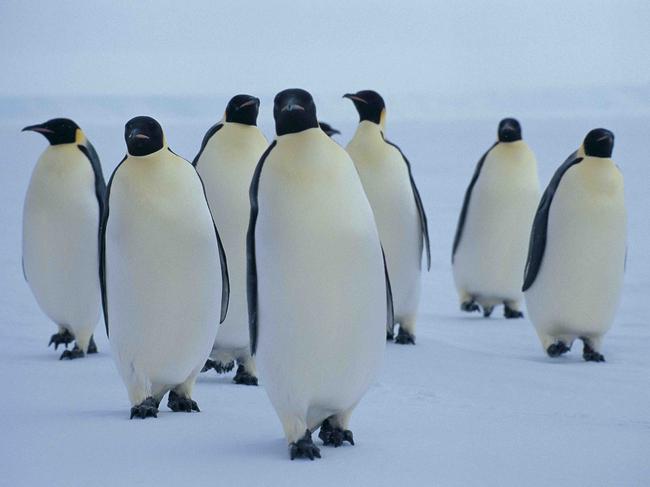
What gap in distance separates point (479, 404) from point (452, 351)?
1.48 m

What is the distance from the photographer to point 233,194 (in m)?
5.07

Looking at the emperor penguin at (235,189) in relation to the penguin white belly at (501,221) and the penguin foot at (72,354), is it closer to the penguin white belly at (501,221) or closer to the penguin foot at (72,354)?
the penguin foot at (72,354)

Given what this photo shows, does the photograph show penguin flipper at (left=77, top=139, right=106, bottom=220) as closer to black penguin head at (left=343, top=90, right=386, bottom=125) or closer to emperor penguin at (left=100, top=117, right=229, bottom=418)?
black penguin head at (left=343, top=90, right=386, bottom=125)

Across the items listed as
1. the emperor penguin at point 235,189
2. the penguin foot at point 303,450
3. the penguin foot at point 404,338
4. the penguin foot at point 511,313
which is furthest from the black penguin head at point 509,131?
the penguin foot at point 303,450

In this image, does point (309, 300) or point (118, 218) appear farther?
point (118, 218)

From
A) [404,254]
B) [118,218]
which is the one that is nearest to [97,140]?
[404,254]

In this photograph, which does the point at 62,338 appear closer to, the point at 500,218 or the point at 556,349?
the point at 556,349

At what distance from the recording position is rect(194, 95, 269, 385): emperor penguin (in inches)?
199

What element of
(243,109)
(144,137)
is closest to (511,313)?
(243,109)

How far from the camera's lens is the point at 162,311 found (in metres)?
4.11

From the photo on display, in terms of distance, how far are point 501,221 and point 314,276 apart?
13.4 ft

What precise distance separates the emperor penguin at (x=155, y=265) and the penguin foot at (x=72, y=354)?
1.56m

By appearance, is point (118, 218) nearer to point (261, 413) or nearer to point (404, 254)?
point (261, 413)

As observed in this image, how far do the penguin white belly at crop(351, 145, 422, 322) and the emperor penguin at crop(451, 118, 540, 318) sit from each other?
1.11 metres
